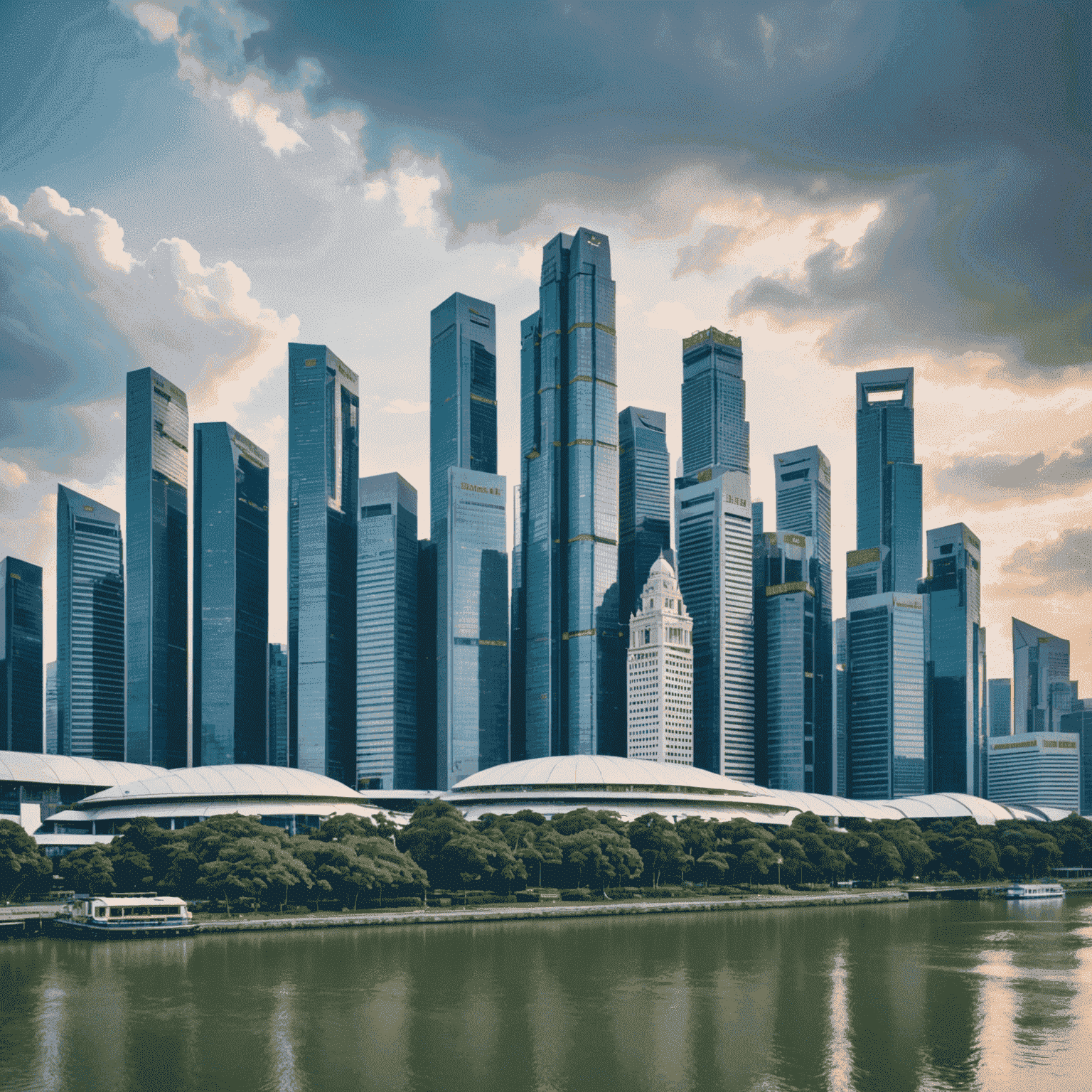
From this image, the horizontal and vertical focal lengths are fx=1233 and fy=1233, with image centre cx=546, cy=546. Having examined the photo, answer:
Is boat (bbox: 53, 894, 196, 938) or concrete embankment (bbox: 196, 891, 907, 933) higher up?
boat (bbox: 53, 894, 196, 938)

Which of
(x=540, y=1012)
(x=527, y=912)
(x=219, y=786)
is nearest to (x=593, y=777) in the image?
(x=219, y=786)

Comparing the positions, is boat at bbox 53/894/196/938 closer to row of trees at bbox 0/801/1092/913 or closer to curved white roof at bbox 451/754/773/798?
row of trees at bbox 0/801/1092/913

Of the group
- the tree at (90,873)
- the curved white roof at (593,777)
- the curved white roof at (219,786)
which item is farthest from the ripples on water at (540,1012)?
the curved white roof at (593,777)

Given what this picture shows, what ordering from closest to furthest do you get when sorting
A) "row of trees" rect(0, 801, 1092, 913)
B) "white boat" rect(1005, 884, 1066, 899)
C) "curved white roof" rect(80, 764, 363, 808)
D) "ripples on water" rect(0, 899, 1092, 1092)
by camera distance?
"ripples on water" rect(0, 899, 1092, 1092)
"row of trees" rect(0, 801, 1092, 913)
"curved white roof" rect(80, 764, 363, 808)
"white boat" rect(1005, 884, 1066, 899)

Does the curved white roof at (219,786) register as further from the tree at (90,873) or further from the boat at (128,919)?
the boat at (128,919)

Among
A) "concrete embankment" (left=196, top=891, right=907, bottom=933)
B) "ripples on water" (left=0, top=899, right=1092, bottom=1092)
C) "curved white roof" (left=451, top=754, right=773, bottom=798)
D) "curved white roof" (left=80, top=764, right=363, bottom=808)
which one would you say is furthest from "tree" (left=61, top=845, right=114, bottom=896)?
"curved white roof" (left=451, top=754, right=773, bottom=798)

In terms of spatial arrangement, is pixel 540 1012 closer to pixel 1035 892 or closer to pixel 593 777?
pixel 593 777

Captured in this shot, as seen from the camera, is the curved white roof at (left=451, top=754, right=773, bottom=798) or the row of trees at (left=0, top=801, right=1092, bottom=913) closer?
the row of trees at (left=0, top=801, right=1092, bottom=913)
